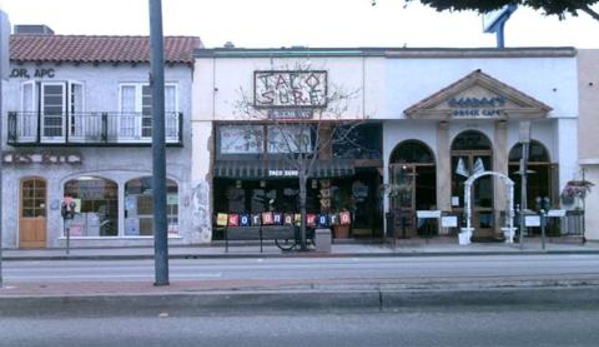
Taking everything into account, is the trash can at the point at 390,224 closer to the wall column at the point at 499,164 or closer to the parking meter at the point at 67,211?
the wall column at the point at 499,164

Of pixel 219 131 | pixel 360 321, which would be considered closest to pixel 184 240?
pixel 219 131

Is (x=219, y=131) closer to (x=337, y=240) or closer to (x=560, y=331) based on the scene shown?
(x=337, y=240)

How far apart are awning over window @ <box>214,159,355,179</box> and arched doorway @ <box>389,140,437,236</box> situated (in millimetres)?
1880

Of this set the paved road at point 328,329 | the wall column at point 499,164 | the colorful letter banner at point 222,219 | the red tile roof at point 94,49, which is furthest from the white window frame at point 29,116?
the paved road at point 328,329

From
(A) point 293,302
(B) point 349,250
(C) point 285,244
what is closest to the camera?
(A) point 293,302

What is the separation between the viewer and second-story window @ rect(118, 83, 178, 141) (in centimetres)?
2802

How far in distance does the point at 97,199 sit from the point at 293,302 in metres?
21.2

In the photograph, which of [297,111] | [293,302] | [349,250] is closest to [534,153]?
[297,111]

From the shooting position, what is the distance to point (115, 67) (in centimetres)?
2803

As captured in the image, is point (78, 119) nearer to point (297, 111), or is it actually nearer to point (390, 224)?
point (297, 111)

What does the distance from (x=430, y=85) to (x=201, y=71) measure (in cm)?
866

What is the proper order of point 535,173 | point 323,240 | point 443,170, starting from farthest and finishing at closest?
point 535,173, point 443,170, point 323,240

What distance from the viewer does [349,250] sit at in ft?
80.1

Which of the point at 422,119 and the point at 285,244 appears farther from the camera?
the point at 422,119
